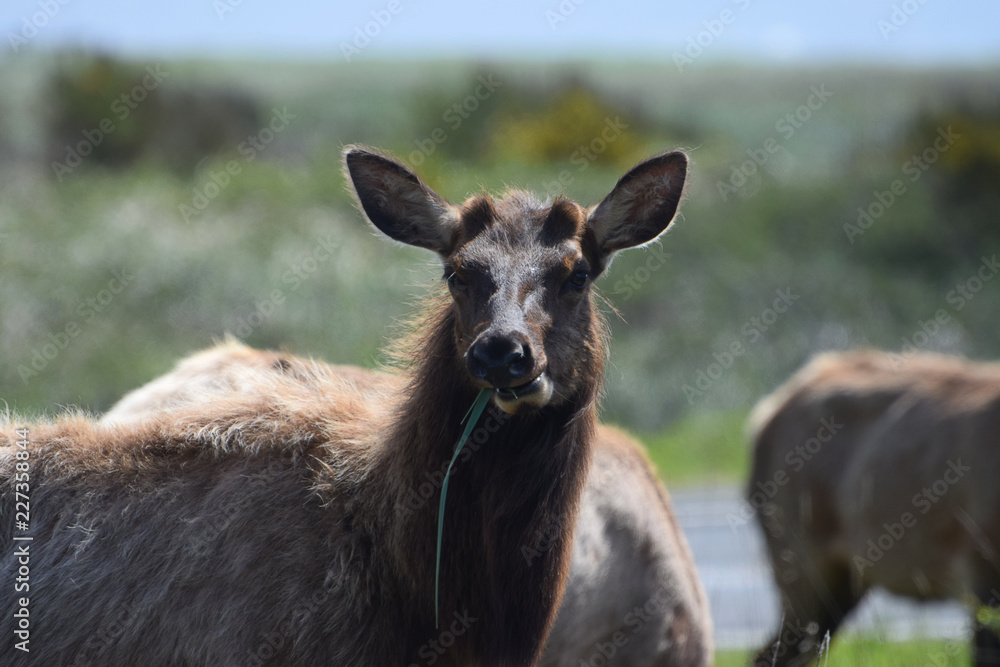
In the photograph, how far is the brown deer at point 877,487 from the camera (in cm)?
799

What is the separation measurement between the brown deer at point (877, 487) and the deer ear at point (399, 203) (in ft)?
17.0

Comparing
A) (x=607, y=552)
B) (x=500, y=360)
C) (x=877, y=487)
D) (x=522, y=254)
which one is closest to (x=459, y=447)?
(x=500, y=360)

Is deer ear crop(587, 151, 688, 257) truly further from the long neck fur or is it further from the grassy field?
the grassy field

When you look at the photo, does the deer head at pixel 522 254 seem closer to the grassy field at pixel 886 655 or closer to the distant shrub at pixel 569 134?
the grassy field at pixel 886 655

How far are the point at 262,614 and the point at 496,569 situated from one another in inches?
37.8

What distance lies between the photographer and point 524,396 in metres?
3.79

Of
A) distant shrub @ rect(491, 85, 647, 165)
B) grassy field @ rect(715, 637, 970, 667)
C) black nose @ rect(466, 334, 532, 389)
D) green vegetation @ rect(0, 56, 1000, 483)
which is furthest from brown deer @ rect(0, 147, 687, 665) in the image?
distant shrub @ rect(491, 85, 647, 165)

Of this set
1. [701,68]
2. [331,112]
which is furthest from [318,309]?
[701,68]

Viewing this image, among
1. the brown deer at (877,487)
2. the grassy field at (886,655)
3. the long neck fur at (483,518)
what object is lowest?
the grassy field at (886,655)

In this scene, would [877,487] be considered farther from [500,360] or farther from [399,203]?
[500,360]

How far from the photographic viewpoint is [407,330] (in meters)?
5.04

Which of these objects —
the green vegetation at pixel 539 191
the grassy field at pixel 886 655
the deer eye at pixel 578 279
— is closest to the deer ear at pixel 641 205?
the deer eye at pixel 578 279

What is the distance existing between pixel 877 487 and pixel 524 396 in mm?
6075

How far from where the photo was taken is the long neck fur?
13.2 ft
